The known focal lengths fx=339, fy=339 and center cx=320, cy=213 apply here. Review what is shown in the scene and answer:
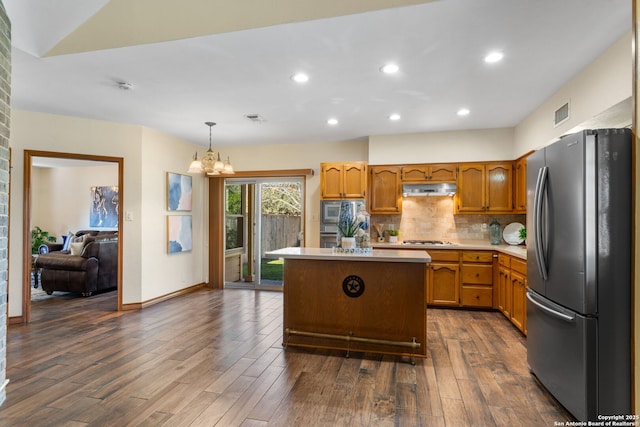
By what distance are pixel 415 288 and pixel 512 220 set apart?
2.94m

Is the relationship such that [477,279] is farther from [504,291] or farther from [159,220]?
[159,220]

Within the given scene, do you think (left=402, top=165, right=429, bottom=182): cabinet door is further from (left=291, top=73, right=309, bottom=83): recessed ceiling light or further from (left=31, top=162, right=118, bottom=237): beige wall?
(left=31, top=162, right=118, bottom=237): beige wall

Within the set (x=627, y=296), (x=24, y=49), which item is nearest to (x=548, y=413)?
(x=627, y=296)

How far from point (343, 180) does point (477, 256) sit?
7.46ft

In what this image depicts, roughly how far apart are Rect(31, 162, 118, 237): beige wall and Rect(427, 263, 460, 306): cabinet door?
24.5ft

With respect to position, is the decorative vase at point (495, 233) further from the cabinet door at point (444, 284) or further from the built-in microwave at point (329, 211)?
the built-in microwave at point (329, 211)

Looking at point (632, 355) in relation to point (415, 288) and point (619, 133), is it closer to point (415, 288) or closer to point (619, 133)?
point (619, 133)

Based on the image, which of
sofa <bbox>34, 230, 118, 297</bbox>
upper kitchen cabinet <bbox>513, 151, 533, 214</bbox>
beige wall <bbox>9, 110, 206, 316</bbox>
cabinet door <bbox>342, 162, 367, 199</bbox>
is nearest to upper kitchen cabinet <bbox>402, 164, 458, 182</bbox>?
cabinet door <bbox>342, 162, 367, 199</bbox>

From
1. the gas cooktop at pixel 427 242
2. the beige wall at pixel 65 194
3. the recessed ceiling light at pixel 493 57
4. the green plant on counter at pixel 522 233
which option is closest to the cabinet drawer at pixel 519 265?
the green plant on counter at pixel 522 233

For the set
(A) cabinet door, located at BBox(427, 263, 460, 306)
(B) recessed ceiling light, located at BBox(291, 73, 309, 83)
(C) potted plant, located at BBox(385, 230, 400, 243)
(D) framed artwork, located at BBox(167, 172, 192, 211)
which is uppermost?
(B) recessed ceiling light, located at BBox(291, 73, 309, 83)

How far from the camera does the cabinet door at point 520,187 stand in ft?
15.2

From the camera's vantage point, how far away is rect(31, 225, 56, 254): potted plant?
7.88 m

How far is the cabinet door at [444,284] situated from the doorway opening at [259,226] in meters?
2.39

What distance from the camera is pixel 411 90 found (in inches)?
139
